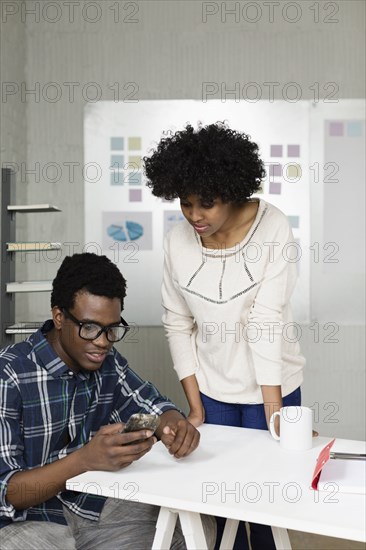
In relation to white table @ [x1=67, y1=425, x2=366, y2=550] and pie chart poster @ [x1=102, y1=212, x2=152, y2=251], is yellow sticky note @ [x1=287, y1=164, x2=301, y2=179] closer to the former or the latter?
pie chart poster @ [x1=102, y1=212, x2=152, y2=251]

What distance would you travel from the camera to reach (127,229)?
3736 mm

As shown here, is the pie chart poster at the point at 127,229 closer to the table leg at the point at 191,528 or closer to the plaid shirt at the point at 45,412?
the plaid shirt at the point at 45,412

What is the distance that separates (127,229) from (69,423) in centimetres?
213

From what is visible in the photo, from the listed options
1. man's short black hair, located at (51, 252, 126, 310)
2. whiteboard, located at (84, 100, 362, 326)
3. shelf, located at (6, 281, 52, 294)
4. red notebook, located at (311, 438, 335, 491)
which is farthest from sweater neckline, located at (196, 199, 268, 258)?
whiteboard, located at (84, 100, 362, 326)

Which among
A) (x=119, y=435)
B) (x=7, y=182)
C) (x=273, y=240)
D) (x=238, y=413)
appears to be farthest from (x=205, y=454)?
(x=7, y=182)

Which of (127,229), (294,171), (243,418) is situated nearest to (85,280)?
(243,418)

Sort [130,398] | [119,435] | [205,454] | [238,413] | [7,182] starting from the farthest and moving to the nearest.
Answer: [7,182], [238,413], [130,398], [205,454], [119,435]

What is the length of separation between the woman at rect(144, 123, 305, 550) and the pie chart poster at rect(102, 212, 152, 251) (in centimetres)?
164

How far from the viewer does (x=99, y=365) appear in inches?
66.5

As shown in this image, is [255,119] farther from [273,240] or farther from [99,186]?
[273,240]

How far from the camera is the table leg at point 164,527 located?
1.44m

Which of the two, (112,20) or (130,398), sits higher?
(112,20)

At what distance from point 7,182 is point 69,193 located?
1.08 metres

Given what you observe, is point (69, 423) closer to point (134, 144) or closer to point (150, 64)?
point (134, 144)
